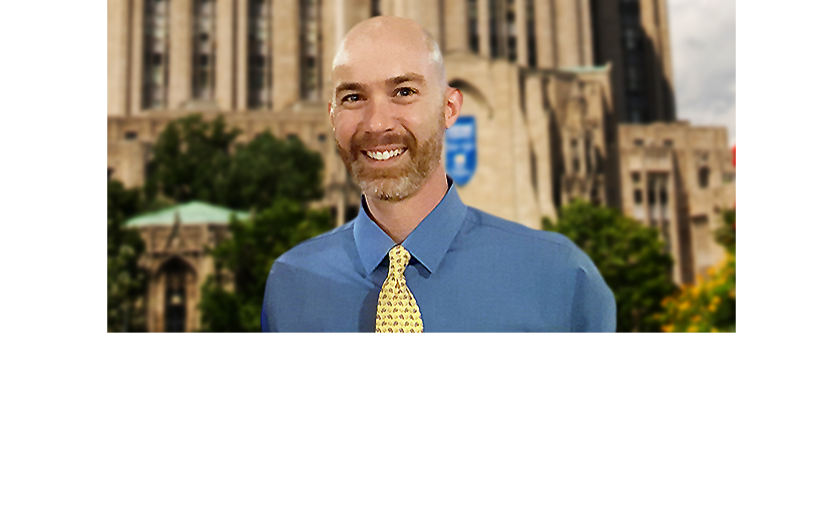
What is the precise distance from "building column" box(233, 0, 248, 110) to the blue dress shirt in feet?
320

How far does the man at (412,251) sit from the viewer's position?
4.86 m

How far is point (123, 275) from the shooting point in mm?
56281

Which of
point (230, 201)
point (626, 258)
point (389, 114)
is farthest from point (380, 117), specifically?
point (230, 201)

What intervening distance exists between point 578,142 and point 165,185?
127 feet

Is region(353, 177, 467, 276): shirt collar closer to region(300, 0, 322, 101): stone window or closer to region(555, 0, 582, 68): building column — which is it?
region(555, 0, 582, 68): building column

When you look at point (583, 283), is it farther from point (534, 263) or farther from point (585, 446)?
point (585, 446)

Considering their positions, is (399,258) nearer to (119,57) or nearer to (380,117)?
(380,117)

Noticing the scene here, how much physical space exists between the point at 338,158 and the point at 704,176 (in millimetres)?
38282

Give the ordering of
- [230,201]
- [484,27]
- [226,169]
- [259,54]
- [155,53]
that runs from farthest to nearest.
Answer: [259,54] → [155,53] → [484,27] → [226,169] → [230,201]

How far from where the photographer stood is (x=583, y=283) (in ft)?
16.4

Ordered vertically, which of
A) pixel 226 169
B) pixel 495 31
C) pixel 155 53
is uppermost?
pixel 155 53

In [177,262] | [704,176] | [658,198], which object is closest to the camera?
[177,262]

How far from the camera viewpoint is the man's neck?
16.9 feet

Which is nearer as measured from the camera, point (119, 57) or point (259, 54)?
point (119, 57)
